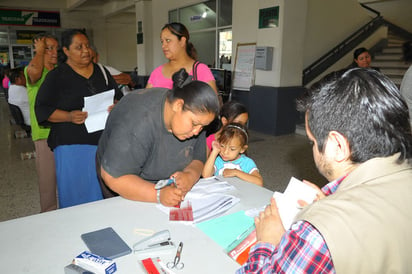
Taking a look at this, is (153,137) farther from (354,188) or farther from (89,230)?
(354,188)

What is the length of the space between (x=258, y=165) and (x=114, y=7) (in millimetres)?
9794

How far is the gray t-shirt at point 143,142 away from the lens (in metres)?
1.25

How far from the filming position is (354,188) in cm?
69

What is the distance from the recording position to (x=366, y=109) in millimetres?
711

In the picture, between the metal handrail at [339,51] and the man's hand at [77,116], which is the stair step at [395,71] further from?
the man's hand at [77,116]

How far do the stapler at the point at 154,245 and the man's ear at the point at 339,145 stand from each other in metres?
0.59

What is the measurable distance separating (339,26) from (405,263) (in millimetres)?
7433

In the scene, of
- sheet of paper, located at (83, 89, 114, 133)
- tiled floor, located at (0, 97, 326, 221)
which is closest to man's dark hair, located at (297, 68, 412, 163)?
sheet of paper, located at (83, 89, 114, 133)

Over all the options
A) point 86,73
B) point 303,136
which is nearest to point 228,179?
point 86,73

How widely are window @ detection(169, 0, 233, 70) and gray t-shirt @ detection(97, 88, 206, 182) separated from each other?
5.54 metres

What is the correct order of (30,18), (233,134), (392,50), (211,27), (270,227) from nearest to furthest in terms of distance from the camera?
(270,227)
(233,134)
(211,27)
(392,50)
(30,18)

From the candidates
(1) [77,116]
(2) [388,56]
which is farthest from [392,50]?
(1) [77,116]

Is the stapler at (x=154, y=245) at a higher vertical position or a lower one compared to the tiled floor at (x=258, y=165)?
higher

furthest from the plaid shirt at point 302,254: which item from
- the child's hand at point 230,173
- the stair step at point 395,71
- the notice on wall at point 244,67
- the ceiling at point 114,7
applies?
the ceiling at point 114,7
